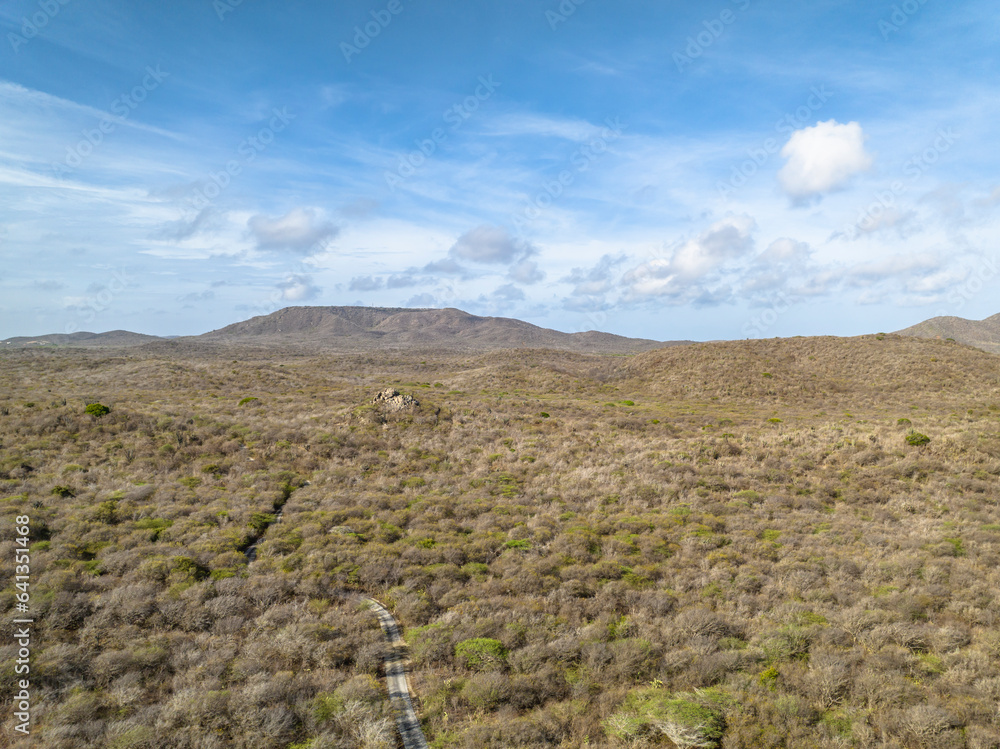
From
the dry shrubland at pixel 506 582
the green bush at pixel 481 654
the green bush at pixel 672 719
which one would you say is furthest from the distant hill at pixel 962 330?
the green bush at pixel 481 654

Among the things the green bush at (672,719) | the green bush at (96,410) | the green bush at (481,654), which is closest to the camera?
the green bush at (672,719)

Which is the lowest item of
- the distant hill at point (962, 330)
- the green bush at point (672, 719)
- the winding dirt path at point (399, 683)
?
the winding dirt path at point (399, 683)

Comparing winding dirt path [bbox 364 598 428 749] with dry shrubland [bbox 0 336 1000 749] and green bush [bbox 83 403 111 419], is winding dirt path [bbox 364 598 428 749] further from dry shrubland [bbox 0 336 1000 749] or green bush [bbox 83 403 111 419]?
green bush [bbox 83 403 111 419]

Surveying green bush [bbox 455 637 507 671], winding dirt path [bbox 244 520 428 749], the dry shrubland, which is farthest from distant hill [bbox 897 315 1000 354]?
winding dirt path [bbox 244 520 428 749]

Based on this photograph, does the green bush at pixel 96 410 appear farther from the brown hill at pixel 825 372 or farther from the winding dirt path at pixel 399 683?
the brown hill at pixel 825 372

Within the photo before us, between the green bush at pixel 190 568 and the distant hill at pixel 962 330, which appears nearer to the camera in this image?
the green bush at pixel 190 568

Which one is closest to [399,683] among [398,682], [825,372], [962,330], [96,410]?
[398,682]

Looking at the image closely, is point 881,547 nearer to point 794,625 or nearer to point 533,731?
point 794,625

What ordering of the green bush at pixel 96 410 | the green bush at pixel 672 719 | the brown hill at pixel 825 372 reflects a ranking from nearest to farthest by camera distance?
1. the green bush at pixel 672 719
2. the green bush at pixel 96 410
3. the brown hill at pixel 825 372

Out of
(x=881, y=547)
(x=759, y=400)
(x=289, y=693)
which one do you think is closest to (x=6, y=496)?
(x=289, y=693)

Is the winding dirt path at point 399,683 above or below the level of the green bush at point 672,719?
below
